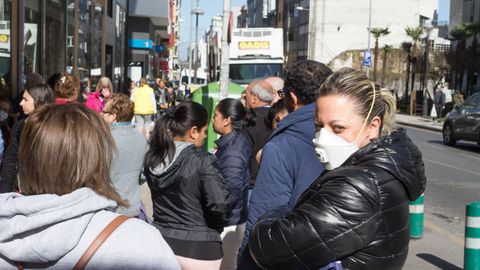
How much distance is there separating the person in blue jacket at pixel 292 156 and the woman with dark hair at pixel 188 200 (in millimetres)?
865

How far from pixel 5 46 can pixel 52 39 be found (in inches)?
129

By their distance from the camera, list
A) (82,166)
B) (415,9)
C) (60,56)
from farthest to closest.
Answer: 1. (415,9)
2. (60,56)
3. (82,166)

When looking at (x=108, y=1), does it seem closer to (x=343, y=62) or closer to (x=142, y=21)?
(x=142, y=21)

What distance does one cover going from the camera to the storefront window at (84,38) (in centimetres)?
1642

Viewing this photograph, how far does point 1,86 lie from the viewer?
31.8 feet

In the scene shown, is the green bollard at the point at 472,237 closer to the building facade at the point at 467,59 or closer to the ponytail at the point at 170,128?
the ponytail at the point at 170,128

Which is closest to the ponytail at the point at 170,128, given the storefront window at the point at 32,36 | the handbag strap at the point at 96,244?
the handbag strap at the point at 96,244

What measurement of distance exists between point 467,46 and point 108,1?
3470cm

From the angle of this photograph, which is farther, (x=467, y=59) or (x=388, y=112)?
(x=467, y=59)

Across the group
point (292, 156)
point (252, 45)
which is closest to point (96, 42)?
point (252, 45)

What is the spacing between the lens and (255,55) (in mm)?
26875

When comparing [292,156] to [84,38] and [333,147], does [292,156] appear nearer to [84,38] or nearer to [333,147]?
[333,147]

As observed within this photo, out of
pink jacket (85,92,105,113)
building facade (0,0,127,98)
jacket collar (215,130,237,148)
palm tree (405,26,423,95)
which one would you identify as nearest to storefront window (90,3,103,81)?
building facade (0,0,127,98)

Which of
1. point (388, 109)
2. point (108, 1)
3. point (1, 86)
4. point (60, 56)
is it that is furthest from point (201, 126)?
point (108, 1)
